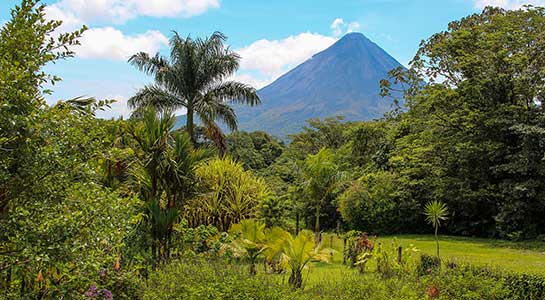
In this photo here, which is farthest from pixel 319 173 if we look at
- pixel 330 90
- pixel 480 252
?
pixel 330 90

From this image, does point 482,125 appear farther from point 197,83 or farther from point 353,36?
point 353,36

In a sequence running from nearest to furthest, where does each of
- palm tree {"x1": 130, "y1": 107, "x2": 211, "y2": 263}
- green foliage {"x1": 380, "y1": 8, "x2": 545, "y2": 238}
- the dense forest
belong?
the dense forest
palm tree {"x1": 130, "y1": 107, "x2": 211, "y2": 263}
green foliage {"x1": 380, "y1": 8, "x2": 545, "y2": 238}

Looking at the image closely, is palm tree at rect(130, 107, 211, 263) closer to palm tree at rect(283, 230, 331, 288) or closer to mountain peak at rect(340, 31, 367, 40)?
palm tree at rect(283, 230, 331, 288)

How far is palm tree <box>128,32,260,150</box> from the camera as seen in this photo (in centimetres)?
1761

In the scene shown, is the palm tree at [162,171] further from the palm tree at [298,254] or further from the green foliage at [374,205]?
the green foliage at [374,205]

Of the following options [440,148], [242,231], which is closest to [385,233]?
[440,148]

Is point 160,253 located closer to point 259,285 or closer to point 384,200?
point 259,285

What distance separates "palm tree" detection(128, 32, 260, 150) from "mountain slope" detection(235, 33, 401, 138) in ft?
305

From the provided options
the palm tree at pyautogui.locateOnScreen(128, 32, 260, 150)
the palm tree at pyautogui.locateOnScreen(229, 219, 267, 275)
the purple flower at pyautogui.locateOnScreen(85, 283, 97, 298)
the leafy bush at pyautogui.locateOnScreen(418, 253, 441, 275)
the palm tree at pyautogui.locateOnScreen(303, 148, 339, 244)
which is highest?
the palm tree at pyautogui.locateOnScreen(128, 32, 260, 150)

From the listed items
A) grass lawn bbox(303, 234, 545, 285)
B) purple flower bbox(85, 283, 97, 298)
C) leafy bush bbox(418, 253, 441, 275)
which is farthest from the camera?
grass lawn bbox(303, 234, 545, 285)

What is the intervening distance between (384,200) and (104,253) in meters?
17.8

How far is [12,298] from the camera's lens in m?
3.85

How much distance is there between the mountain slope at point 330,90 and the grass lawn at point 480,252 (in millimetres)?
94108

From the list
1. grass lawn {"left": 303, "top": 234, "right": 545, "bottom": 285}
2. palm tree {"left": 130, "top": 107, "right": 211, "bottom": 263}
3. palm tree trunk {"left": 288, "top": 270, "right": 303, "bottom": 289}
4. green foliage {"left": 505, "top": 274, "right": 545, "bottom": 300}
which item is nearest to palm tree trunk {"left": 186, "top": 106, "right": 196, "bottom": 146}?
grass lawn {"left": 303, "top": 234, "right": 545, "bottom": 285}
